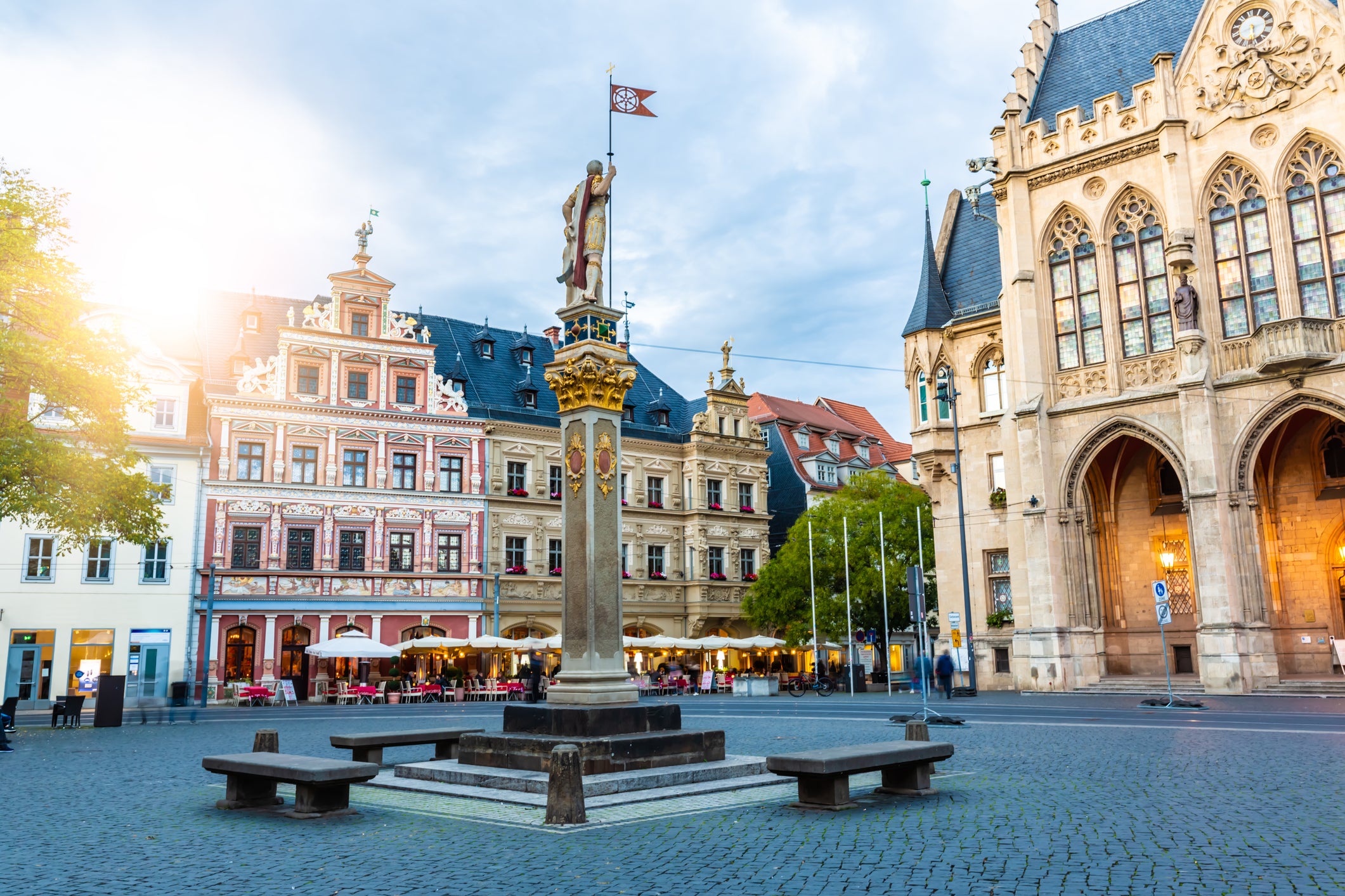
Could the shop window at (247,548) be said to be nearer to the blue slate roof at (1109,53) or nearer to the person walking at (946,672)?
the person walking at (946,672)

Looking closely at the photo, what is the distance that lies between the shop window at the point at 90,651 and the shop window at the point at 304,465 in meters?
8.40

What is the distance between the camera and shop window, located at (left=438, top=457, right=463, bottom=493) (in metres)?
44.9

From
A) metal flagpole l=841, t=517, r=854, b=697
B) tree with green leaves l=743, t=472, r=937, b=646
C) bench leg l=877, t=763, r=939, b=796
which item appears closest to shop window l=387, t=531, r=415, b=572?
tree with green leaves l=743, t=472, r=937, b=646

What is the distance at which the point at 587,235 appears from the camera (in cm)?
1407

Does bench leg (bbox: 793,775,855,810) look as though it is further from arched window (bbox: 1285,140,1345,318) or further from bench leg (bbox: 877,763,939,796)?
arched window (bbox: 1285,140,1345,318)

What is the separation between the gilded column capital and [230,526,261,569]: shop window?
31040 millimetres

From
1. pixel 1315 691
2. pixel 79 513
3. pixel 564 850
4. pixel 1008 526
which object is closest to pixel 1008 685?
pixel 1008 526

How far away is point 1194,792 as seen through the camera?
34.2 feet

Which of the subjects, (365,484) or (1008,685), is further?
(365,484)

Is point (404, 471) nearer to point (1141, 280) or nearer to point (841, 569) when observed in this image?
point (841, 569)

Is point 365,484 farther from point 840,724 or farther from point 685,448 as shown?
point 840,724

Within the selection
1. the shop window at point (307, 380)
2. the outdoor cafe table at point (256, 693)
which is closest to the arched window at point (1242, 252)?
the outdoor cafe table at point (256, 693)

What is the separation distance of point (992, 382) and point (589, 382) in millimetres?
27700

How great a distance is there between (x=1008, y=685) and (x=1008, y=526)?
530 cm
